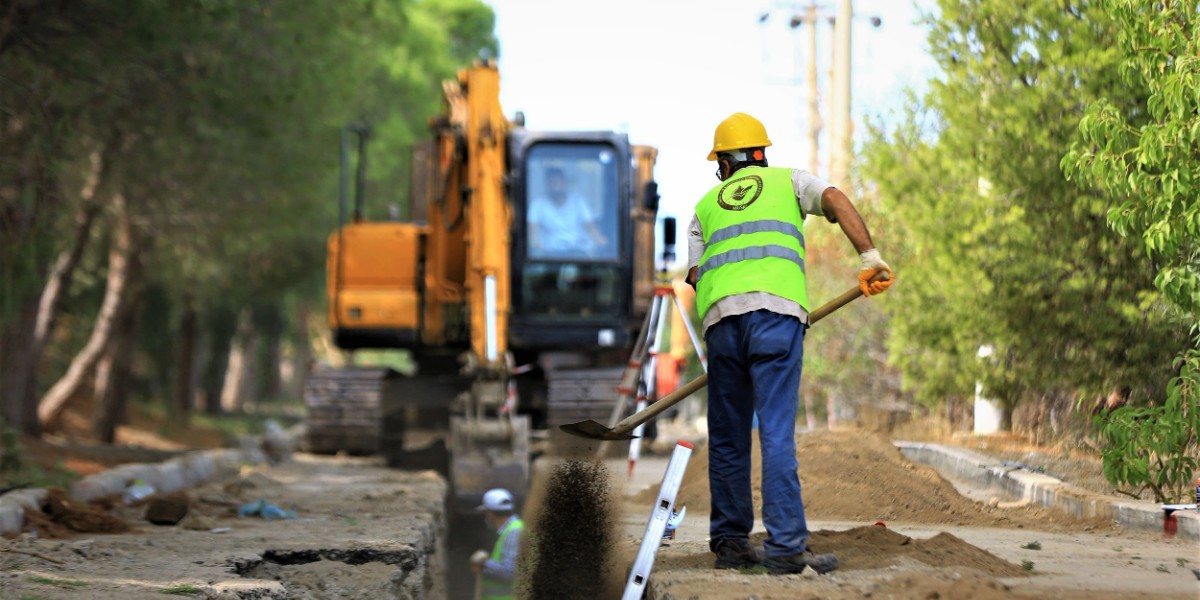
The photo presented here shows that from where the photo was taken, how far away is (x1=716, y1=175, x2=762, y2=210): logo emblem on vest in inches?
286

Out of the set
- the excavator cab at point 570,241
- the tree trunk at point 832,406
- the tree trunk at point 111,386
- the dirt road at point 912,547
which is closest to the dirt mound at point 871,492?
the dirt road at point 912,547

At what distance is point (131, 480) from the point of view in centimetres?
1464

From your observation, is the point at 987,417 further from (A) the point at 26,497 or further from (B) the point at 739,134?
(B) the point at 739,134

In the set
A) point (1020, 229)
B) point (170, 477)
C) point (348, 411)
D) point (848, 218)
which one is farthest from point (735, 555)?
point (348, 411)

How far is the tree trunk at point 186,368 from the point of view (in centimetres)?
3953

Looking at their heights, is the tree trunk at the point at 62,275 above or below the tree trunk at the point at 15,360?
above

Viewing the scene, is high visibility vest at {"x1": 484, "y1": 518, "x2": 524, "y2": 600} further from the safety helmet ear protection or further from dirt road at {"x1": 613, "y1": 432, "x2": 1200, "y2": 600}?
the safety helmet ear protection

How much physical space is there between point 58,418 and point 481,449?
55.2 ft

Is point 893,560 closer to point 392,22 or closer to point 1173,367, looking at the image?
point 1173,367

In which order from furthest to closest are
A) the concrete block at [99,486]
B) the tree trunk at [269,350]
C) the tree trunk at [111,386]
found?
the tree trunk at [269,350]
the tree trunk at [111,386]
the concrete block at [99,486]

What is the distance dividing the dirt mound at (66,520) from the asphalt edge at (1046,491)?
6317mm

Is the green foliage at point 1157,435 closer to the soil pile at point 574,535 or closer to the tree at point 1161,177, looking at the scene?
the tree at point 1161,177

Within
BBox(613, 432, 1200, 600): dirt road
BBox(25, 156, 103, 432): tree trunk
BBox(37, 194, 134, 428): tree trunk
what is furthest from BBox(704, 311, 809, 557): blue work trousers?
BBox(37, 194, 134, 428): tree trunk

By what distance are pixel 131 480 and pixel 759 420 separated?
30.1 feet
